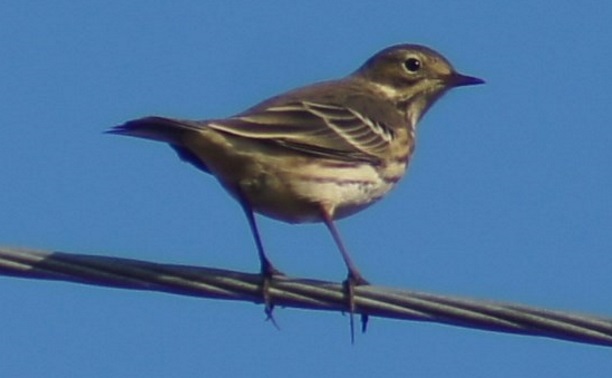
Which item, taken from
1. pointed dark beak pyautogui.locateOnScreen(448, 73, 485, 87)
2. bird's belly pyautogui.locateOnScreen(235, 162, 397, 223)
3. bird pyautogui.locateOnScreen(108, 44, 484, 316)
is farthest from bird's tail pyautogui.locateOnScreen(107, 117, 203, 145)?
pointed dark beak pyautogui.locateOnScreen(448, 73, 485, 87)

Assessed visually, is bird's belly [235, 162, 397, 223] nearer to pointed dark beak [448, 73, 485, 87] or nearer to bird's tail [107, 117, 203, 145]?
bird's tail [107, 117, 203, 145]

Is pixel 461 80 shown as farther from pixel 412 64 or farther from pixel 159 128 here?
pixel 159 128

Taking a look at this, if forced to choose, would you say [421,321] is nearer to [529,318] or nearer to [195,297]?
[529,318]

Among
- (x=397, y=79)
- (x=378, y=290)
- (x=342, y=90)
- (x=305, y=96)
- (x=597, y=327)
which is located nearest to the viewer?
(x=597, y=327)

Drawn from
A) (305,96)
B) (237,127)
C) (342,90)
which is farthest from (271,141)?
(342,90)

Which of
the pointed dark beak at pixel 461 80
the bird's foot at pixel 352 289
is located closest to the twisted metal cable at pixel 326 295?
the bird's foot at pixel 352 289

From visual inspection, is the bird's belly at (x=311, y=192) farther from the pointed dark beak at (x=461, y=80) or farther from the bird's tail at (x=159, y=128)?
the pointed dark beak at (x=461, y=80)

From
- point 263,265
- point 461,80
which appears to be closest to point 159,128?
point 263,265
